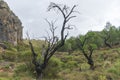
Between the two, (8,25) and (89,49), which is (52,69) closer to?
(89,49)

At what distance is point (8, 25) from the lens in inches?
5039

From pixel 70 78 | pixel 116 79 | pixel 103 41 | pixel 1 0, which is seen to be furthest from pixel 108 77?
pixel 1 0

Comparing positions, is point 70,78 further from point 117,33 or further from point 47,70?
point 117,33

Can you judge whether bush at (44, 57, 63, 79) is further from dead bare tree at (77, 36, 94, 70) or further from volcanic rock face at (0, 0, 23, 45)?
volcanic rock face at (0, 0, 23, 45)

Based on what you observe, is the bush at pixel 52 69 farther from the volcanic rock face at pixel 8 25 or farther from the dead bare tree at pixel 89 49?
the volcanic rock face at pixel 8 25

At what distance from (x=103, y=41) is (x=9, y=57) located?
141ft

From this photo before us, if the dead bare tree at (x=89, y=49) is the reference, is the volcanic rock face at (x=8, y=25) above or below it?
above

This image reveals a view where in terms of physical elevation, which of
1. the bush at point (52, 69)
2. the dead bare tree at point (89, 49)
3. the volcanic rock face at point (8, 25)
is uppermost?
the volcanic rock face at point (8, 25)

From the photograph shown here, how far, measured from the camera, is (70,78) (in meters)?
36.5

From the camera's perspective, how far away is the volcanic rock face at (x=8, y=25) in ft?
413

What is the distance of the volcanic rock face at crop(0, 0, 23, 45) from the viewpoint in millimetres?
125750

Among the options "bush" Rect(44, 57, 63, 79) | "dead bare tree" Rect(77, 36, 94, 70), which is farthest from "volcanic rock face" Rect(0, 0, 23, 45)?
"bush" Rect(44, 57, 63, 79)

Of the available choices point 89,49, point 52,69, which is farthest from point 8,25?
point 52,69

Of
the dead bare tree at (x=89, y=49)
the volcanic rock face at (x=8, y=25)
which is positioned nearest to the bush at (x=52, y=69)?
the dead bare tree at (x=89, y=49)
